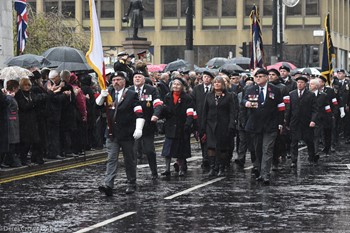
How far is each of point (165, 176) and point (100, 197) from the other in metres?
3.63

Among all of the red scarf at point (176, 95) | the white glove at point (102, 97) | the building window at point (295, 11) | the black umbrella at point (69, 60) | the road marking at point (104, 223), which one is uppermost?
the building window at point (295, 11)

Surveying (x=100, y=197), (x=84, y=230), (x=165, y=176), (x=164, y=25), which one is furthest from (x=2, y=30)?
(x=164, y=25)

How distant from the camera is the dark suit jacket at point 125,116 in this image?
16641 mm

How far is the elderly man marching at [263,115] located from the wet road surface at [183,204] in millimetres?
617

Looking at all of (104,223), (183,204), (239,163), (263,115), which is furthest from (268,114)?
(104,223)

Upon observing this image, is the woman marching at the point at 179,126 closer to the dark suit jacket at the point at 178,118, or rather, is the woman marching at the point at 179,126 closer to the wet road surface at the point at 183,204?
the dark suit jacket at the point at 178,118

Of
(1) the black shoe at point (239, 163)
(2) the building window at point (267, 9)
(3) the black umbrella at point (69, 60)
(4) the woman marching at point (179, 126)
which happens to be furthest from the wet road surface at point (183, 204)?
(2) the building window at point (267, 9)

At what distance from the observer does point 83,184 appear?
18.1m

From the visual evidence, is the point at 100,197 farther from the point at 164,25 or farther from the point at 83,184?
the point at 164,25

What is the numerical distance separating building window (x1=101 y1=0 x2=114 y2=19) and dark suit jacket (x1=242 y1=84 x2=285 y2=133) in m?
63.0

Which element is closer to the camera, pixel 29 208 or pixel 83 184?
pixel 29 208

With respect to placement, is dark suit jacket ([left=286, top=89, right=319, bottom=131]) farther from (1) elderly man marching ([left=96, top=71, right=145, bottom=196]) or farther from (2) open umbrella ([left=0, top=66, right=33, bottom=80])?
(1) elderly man marching ([left=96, top=71, right=145, bottom=196])

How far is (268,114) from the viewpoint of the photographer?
61.5ft

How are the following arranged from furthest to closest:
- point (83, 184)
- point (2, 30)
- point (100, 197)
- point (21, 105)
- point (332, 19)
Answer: point (332, 19)
point (2, 30)
point (21, 105)
point (83, 184)
point (100, 197)
